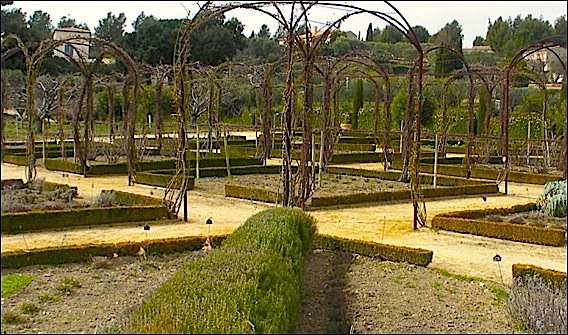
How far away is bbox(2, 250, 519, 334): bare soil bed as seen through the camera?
493 cm

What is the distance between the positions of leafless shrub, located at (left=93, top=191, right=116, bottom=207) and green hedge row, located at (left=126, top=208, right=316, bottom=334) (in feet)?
16.0

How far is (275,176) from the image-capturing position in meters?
15.5

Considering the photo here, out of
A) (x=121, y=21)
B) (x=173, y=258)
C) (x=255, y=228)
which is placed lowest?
(x=173, y=258)

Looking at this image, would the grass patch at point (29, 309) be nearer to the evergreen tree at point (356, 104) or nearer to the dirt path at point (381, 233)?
the dirt path at point (381, 233)

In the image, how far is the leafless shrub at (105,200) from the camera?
35.3 feet

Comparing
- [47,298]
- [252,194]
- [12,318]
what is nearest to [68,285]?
[47,298]

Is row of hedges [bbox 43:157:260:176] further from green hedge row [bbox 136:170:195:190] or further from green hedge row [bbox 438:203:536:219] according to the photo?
green hedge row [bbox 438:203:536:219]

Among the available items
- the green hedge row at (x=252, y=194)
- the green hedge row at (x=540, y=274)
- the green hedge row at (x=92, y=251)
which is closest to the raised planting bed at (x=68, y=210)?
the green hedge row at (x=92, y=251)

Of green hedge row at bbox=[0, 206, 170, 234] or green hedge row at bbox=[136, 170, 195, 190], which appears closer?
green hedge row at bbox=[0, 206, 170, 234]

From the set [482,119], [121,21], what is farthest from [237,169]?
[121,21]

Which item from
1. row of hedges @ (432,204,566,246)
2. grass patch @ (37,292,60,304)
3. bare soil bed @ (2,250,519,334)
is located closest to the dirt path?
row of hedges @ (432,204,566,246)

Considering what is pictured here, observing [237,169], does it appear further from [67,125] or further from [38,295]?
[67,125]

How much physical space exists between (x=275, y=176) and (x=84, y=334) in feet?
37.4

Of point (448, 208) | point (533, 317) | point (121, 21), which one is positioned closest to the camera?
point (533, 317)
